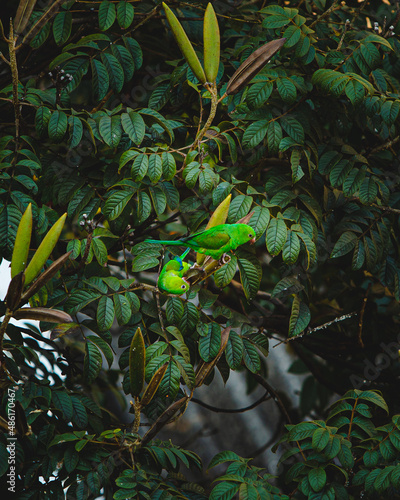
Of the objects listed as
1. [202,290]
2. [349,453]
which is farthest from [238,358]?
[349,453]

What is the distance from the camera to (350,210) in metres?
1.78

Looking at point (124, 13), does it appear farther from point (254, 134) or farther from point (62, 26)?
point (254, 134)

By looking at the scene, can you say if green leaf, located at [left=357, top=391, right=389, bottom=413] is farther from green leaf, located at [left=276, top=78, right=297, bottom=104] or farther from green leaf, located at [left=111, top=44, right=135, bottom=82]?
green leaf, located at [left=111, top=44, right=135, bottom=82]

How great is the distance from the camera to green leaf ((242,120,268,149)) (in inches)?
62.3

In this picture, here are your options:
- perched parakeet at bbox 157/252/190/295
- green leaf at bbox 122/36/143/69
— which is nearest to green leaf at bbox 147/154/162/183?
green leaf at bbox 122/36/143/69

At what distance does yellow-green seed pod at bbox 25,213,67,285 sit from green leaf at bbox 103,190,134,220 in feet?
1.78

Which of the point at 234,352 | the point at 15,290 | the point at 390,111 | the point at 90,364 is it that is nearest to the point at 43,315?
the point at 15,290

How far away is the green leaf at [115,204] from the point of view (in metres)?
1.45

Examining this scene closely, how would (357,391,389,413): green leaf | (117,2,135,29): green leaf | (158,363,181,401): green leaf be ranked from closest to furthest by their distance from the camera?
1. (158,363,181,401): green leaf
2. (357,391,389,413): green leaf
3. (117,2,135,29): green leaf

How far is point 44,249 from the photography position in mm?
883

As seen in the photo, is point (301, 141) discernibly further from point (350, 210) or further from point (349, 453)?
point (349, 453)

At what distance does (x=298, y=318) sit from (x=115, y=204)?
661 millimetres

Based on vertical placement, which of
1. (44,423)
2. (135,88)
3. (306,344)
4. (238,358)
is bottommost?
(306,344)

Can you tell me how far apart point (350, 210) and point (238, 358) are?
671mm
